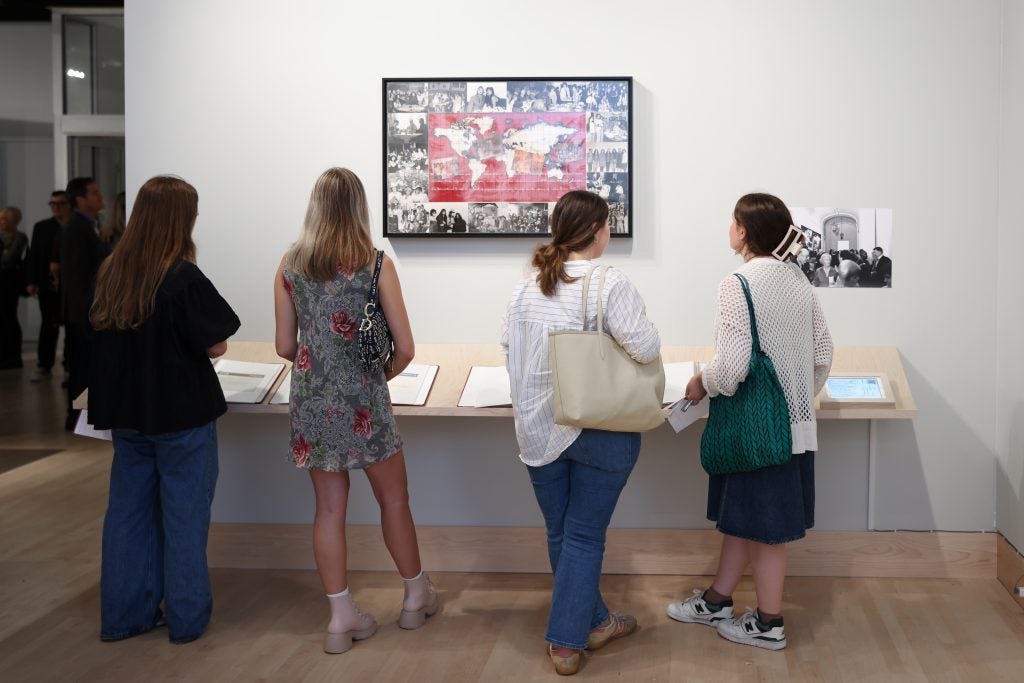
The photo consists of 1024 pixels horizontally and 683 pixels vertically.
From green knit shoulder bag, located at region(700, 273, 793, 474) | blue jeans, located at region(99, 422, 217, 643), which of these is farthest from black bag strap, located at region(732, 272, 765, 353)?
blue jeans, located at region(99, 422, 217, 643)

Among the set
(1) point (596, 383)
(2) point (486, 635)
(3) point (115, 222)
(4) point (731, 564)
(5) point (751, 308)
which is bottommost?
(2) point (486, 635)

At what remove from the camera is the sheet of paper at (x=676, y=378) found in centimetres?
388

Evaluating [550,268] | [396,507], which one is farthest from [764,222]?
[396,507]

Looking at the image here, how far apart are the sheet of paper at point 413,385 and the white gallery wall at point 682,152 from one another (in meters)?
0.26

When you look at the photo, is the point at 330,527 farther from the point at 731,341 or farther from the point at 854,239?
the point at 854,239

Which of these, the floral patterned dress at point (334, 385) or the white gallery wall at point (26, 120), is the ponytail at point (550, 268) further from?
the white gallery wall at point (26, 120)

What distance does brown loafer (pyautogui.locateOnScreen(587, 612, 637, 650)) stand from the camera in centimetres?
347

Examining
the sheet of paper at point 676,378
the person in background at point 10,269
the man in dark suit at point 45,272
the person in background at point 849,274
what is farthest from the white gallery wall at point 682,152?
the person in background at point 10,269

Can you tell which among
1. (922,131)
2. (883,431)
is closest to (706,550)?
(883,431)

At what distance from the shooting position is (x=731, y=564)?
370 cm

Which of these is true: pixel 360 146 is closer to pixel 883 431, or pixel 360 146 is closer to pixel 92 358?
pixel 92 358

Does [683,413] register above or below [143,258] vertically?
below

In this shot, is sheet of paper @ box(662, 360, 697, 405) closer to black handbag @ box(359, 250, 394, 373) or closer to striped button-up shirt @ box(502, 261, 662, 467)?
striped button-up shirt @ box(502, 261, 662, 467)

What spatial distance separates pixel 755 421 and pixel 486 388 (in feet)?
3.74
